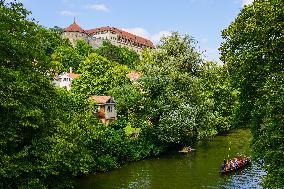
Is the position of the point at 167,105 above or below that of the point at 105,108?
below

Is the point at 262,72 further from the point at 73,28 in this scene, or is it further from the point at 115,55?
the point at 73,28

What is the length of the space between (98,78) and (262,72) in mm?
56032

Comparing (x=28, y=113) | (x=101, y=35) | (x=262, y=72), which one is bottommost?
(x=28, y=113)

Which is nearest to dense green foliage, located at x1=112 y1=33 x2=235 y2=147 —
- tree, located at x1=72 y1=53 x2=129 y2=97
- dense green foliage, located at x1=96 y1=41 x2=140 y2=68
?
tree, located at x1=72 y1=53 x2=129 y2=97

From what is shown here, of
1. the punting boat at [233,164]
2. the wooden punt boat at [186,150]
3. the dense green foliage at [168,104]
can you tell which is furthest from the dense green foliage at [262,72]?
the wooden punt boat at [186,150]

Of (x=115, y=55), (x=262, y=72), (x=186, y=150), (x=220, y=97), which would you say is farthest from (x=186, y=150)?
(x=115, y=55)

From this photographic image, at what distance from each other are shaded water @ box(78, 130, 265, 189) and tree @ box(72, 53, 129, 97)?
93.7ft

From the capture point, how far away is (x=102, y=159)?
43000 millimetres

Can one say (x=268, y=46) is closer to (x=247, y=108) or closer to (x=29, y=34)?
(x=247, y=108)

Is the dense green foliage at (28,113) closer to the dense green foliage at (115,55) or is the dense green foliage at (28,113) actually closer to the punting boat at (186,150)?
the punting boat at (186,150)

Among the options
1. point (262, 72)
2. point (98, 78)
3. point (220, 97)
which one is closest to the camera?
point (262, 72)

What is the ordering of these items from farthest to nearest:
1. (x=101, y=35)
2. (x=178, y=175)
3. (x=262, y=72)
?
(x=101, y=35)
(x=178, y=175)
(x=262, y=72)

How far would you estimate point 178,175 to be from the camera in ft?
136

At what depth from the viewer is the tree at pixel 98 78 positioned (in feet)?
254
